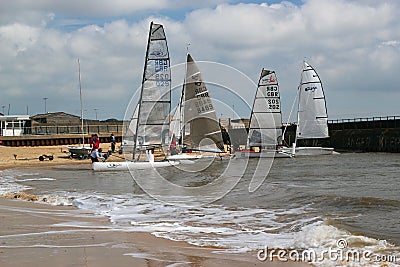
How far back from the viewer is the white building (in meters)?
57.0

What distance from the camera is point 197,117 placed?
31.2m

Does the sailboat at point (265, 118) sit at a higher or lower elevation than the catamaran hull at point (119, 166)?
higher

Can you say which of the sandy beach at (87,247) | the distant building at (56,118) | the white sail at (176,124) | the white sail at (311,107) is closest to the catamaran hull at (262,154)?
the white sail at (311,107)

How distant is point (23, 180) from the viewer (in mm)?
22953

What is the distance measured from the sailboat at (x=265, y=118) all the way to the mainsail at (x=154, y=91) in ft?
37.6

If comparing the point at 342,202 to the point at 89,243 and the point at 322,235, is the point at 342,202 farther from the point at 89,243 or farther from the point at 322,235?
the point at 89,243

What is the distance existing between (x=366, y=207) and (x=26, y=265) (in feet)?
31.6

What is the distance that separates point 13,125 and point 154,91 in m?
36.5

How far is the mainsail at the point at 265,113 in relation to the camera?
1484 inches

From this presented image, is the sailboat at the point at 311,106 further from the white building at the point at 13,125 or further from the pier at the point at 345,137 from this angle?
the white building at the point at 13,125

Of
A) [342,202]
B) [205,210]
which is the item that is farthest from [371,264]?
[342,202]

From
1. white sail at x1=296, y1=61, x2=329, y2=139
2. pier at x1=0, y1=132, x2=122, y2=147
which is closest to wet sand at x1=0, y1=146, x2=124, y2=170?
pier at x1=0, y1=132, x2=122, y2=147

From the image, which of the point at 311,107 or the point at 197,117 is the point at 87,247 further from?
the point at 311,107

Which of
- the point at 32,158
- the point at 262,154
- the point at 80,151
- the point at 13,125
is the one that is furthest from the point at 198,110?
the point at 13,125
